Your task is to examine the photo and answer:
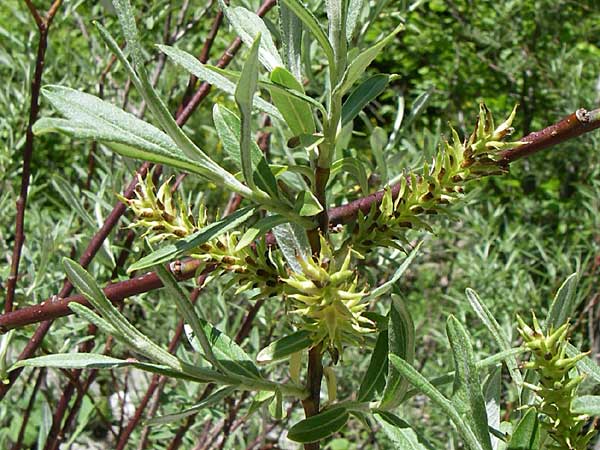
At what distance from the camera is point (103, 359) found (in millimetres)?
533

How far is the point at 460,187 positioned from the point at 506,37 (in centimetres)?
268

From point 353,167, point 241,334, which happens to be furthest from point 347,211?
point 241,334

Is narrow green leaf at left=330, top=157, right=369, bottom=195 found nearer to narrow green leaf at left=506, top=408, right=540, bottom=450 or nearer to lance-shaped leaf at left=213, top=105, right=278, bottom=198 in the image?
lance-shaped leaf at left=213, top=105, right=278, bottom=198

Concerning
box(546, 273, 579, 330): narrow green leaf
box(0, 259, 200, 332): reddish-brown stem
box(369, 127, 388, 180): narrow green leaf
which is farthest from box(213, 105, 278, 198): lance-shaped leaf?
box(369, 127, 388, 180): narrow green leaf

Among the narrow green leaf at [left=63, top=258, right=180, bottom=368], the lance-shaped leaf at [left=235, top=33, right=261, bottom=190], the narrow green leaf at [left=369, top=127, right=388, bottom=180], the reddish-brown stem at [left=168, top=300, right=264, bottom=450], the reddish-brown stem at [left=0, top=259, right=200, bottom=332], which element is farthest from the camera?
the reddish-brown stem at [left=168, top=300, right=264, bottom=450]

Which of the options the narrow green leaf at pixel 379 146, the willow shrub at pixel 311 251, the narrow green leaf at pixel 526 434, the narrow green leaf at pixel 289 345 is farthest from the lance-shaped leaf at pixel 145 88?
the narrow green leaf at pixel 379 146

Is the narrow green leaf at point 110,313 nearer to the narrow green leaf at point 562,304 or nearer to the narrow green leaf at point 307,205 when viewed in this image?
the narrow green leaf at point 307,205

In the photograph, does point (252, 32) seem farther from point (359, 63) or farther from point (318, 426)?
point (318, 426)

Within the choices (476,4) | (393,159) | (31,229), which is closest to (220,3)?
(393,159)

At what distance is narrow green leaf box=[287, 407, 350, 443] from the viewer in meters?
0.52

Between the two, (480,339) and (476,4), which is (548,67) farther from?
(480,339)

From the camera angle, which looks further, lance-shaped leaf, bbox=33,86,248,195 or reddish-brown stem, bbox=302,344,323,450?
reddish-brown stem, bbox=302,344,323,450

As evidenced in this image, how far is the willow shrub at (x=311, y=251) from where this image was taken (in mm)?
436

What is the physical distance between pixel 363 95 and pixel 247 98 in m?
0.16
